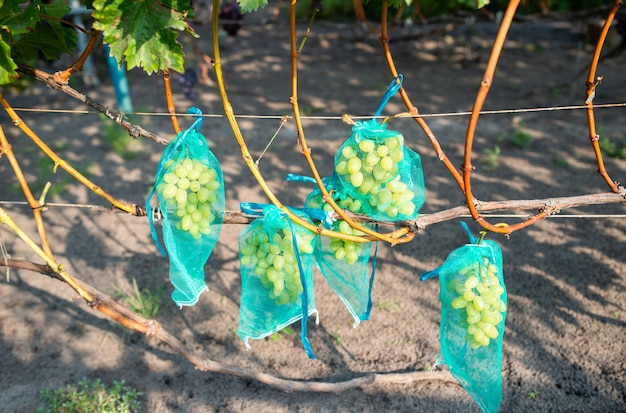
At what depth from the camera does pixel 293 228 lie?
5.76 ft

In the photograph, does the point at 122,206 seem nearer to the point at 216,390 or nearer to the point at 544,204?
the point at 216,390

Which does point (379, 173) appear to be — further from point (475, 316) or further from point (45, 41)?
point (45, 41)

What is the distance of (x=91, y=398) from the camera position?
2396mm

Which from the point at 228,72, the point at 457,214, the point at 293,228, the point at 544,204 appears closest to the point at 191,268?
the point at 293,228

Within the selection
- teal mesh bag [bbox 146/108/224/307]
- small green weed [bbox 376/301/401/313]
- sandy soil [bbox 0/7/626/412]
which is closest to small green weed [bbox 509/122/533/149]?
sandy soil [bbox 0/7/626/412]

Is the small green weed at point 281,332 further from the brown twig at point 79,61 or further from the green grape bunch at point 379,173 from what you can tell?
the brown twig at point 79,61

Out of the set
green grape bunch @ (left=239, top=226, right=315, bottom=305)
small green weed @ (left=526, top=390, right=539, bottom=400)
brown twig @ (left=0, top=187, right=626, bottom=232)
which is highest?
brown twig @ (left=0, top=187, right=626, bottom=232)

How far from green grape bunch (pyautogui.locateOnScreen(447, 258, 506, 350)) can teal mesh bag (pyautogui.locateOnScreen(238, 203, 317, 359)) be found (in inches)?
20.9

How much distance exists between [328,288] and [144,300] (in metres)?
1.02

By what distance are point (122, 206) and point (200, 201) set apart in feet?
0.93

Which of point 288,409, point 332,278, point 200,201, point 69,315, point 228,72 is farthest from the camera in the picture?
point 228,72

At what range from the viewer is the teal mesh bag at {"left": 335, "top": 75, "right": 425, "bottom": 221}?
1.61m

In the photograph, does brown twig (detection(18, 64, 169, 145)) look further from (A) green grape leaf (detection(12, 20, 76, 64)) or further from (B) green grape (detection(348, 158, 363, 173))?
(B) green grape (detection(348, 158, 363, 173))

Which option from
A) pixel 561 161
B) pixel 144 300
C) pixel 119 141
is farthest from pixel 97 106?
pixel 561 161
